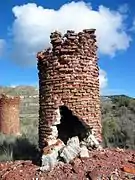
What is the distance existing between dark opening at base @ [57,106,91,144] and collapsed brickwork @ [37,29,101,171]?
55 millimetres

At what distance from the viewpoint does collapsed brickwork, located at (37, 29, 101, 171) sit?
970 cm

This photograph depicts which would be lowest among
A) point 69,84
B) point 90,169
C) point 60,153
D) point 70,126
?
point 90,169

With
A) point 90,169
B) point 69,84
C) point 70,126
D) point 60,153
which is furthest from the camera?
point 70,126

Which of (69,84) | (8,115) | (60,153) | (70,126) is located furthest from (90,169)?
(8,115)

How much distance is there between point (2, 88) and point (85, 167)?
7945 centimetres

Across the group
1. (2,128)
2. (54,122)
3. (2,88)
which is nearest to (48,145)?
(54,122)

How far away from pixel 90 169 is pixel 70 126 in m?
3.14

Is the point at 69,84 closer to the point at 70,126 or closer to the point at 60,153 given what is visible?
the point at 60,153

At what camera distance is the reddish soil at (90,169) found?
789cm

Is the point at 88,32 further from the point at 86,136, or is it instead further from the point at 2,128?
the point at 2,128

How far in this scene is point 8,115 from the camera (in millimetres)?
26391

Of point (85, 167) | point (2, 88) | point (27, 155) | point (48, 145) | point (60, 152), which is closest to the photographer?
point (85, 167)

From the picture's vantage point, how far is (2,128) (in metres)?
26.3

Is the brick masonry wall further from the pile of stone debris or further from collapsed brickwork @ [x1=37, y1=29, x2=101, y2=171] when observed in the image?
the pile of stone debris
